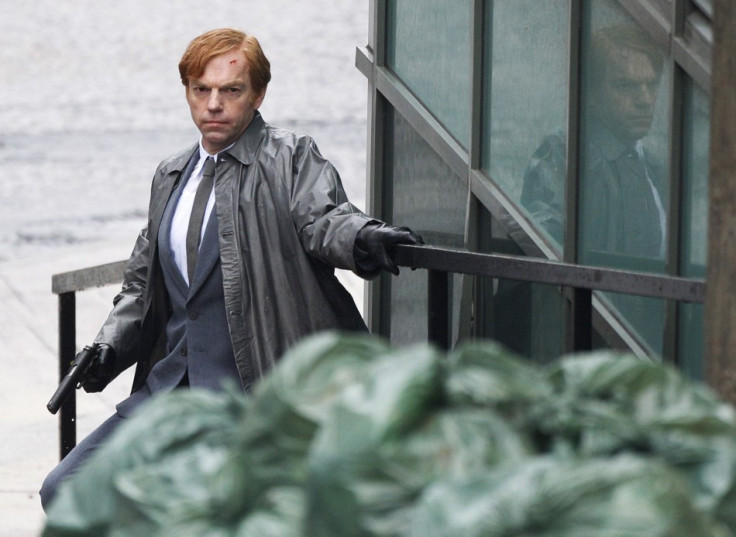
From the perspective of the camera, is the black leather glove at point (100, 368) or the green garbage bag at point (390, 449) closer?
the green garbage bag at point (390, 449)

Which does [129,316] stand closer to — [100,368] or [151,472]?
[100,368]

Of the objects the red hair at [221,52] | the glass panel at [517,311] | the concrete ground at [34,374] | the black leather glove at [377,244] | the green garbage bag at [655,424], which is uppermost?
the red hair at [221,52]

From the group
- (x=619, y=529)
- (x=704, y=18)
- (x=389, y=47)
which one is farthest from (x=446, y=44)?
(x=619, y=529)

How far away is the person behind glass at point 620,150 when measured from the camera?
4336mm

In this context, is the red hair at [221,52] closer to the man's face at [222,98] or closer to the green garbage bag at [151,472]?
the man's face at [222,98]

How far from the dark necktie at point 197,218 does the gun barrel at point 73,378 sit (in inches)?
16.4

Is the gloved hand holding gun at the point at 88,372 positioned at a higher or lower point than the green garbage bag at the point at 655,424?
lower

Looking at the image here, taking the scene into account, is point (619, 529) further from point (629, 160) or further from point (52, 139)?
point (52, 139)

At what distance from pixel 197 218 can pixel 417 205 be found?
1.49m

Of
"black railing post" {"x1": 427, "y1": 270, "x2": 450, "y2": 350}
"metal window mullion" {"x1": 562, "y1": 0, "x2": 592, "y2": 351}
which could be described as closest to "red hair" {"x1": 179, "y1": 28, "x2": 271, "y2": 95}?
"black railing post" {"x1": 427, "y1": 270, "x2": 450, "y2": 350}

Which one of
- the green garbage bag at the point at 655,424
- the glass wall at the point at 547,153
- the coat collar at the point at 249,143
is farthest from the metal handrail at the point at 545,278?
the green garbage bag at the point at 655,424

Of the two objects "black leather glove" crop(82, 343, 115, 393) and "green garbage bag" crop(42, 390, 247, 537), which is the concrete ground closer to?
"black leather glove" crop(82, 343, 115, 393)

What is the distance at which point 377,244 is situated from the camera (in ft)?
12.5

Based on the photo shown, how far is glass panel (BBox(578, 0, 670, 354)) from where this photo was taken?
432 cm
